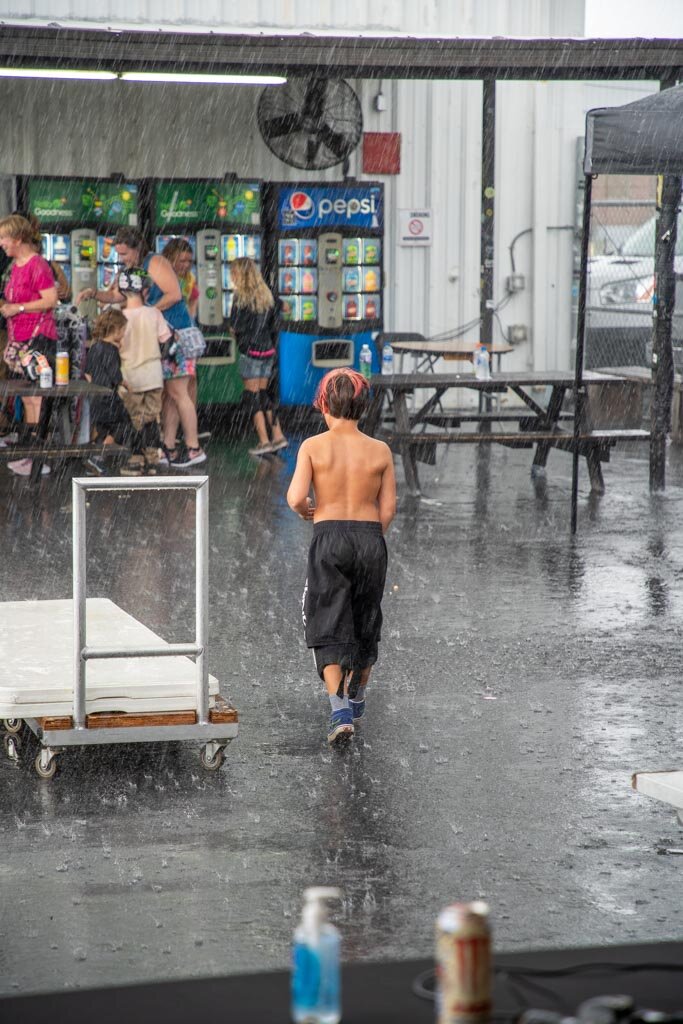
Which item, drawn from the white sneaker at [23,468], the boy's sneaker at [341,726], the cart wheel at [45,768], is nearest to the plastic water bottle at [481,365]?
the white sneaker at [23,468]

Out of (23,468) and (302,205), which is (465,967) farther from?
(302,205)

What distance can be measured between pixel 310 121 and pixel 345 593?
Result: 12276 millimetres

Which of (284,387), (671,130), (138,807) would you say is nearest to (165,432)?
(284,387)

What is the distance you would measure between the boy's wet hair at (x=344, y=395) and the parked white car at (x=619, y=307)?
1400cm

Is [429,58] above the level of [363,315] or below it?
above

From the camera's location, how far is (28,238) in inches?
520

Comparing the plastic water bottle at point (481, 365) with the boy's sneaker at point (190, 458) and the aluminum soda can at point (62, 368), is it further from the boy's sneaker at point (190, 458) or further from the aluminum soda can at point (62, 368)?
the aluminum soda can at point (62, 368)

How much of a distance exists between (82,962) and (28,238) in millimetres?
9691

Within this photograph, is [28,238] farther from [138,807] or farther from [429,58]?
[138,807]

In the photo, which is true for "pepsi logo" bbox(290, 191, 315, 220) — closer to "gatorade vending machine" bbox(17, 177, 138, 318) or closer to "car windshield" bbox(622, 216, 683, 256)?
"gatorade vending machine" bbox(17, 177, 138, 318)

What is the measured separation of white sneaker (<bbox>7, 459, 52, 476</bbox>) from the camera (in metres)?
14.1

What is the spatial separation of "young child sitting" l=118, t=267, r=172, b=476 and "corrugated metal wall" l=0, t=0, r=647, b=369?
414 centimetres

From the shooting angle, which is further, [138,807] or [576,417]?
[576,417]

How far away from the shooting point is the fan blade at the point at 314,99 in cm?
1780
